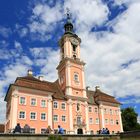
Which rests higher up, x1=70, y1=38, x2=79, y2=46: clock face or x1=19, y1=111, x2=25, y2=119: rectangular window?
x1=70, y1=38, x2=79, y2=46: clock face

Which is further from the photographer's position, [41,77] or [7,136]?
[41,77]

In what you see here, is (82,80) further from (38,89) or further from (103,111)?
(38,89)

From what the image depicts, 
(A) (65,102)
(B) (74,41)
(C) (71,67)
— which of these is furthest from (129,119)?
(B) (74,41)

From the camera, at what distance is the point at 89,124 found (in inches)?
1800

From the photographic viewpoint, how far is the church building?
37531 mm

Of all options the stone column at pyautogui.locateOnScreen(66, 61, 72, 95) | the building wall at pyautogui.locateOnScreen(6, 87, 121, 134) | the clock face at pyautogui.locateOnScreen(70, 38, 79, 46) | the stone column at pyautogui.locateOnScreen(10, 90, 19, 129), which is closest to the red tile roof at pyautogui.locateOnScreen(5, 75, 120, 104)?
the building wall at pyautogui.locateOnScreen(6, 87, 121, 134)

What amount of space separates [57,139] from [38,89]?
22.1 meters

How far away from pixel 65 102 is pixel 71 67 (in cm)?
854

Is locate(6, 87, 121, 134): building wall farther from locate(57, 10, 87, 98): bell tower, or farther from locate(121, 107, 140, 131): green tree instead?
locate(121, 107, 140, 131): green tree

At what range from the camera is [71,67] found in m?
48.0

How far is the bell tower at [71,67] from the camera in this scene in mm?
46219

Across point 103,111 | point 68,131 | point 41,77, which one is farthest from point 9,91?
point 103,111

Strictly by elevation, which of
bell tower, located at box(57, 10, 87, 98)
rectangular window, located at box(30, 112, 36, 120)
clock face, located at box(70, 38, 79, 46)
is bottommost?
rectangular window, located at box(30, 112, 36, 120)

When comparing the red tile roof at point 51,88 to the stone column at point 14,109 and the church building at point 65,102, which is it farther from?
the stone column at point 14,109
